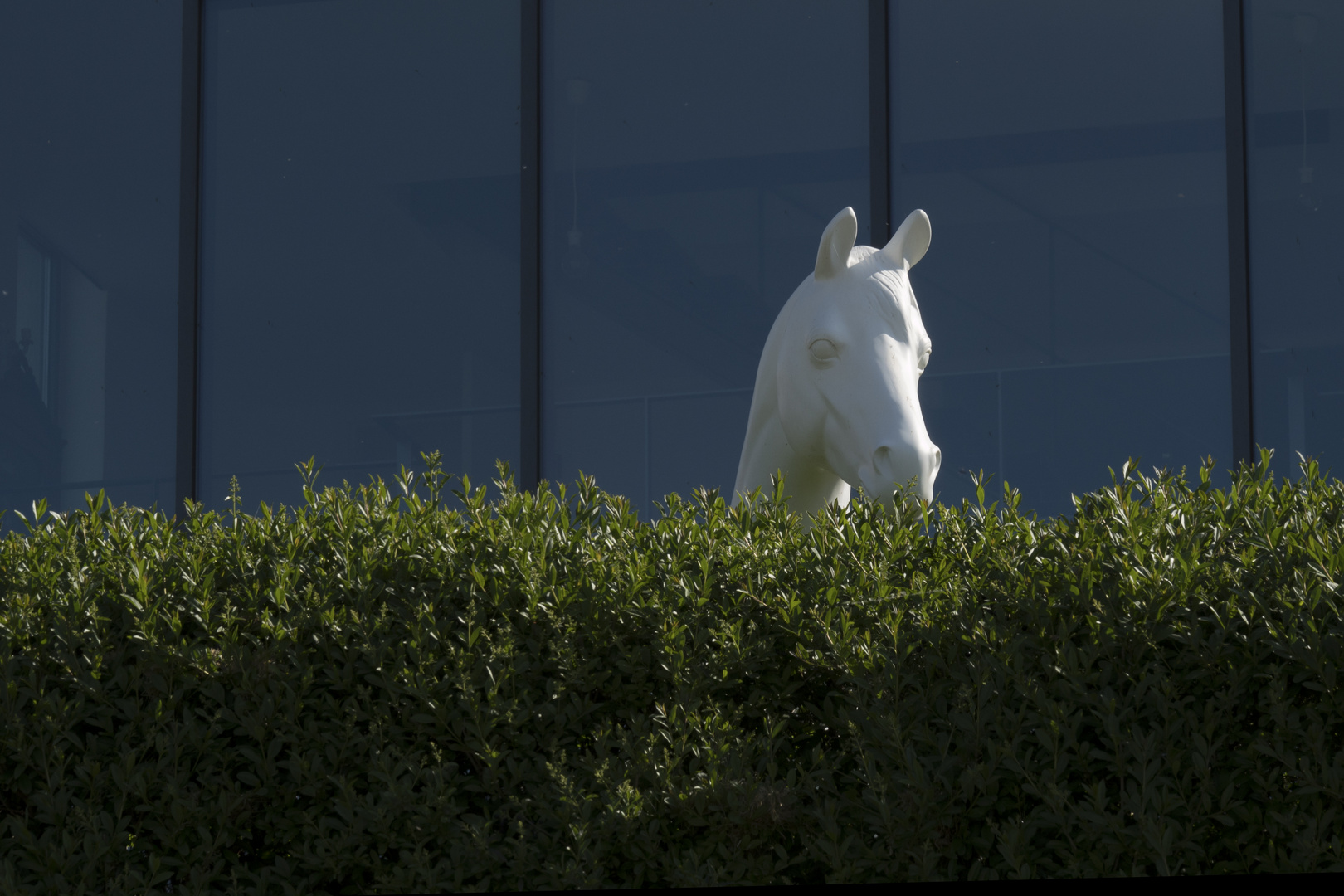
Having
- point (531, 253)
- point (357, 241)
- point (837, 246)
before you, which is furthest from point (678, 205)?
point (837, 246)

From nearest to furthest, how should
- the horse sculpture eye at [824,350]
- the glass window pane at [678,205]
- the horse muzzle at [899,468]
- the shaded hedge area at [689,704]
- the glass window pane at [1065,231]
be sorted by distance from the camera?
1. the shaded hedge area at [689,704]
2. the horse muzzle at [899,468]
3. the horse sculpture eye at [824,350]
4. the glass window pane at [1065,231]
5. the glass window pane at [678,205]

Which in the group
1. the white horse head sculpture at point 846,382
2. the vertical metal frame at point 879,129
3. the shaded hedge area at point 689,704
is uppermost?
the vertical metal frame at point 879,129

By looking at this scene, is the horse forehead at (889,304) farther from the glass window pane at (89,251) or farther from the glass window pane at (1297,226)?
the glass window pane at (89,251)

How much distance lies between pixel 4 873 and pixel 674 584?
4.30 ft

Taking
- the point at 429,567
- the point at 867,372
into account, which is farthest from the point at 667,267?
the point at 429,567

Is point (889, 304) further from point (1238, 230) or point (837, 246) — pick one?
point (1238, 230)

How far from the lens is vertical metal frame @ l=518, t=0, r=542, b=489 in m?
6.90

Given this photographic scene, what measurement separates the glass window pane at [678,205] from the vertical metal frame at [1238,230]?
1763 mm

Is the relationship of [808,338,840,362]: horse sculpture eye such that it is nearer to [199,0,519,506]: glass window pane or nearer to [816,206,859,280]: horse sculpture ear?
[816,206,859,280]: horse sculpture ear

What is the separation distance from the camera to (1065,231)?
663 cm

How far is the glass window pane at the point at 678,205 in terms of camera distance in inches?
269

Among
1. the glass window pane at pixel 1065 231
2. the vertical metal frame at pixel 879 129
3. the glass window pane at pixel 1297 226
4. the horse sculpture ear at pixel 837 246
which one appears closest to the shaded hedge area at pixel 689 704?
the horse sculpture ear at pixel 837 246

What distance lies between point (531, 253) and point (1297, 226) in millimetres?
3810

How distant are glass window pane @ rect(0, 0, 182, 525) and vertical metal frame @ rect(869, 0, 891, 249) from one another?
385 cm
